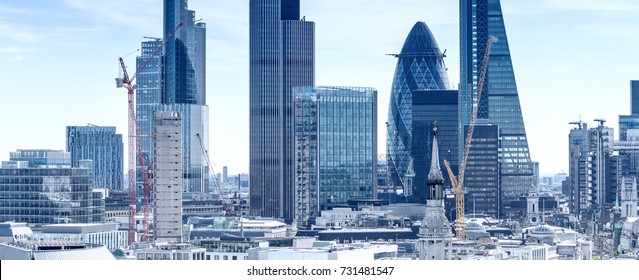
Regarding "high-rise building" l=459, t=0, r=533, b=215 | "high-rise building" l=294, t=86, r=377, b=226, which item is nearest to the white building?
"high-rise building" l=294, t=86, r=377, b=226

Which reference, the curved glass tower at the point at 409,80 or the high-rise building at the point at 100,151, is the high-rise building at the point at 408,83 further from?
the high-rise building at the point at 100,151

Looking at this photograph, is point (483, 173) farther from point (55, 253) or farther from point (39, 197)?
point (55, 253)

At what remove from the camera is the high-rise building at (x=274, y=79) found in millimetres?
102625

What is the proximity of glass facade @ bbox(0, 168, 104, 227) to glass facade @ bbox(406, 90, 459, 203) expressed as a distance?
53.0 m

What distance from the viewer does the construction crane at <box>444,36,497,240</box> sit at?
7061cm

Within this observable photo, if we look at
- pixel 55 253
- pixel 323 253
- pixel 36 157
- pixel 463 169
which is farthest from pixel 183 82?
pixel 55 253

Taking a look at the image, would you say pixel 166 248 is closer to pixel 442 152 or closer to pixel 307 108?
pixel 307 108

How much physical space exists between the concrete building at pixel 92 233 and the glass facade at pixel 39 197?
11.3 ft

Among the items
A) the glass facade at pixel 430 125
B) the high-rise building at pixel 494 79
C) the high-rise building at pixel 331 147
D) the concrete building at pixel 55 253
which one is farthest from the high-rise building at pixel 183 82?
the concrete building at pixel 55 253

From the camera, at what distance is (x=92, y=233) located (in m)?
60.1

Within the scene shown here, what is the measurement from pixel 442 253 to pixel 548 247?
57.9 ft

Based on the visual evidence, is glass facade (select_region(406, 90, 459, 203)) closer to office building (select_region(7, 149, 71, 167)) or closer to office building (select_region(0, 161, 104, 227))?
office building (select_region(7, 149, 71, 167))

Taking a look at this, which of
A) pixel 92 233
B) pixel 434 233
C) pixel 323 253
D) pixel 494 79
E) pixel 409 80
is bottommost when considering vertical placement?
pixel 92 233

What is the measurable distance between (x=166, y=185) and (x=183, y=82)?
268 feet
